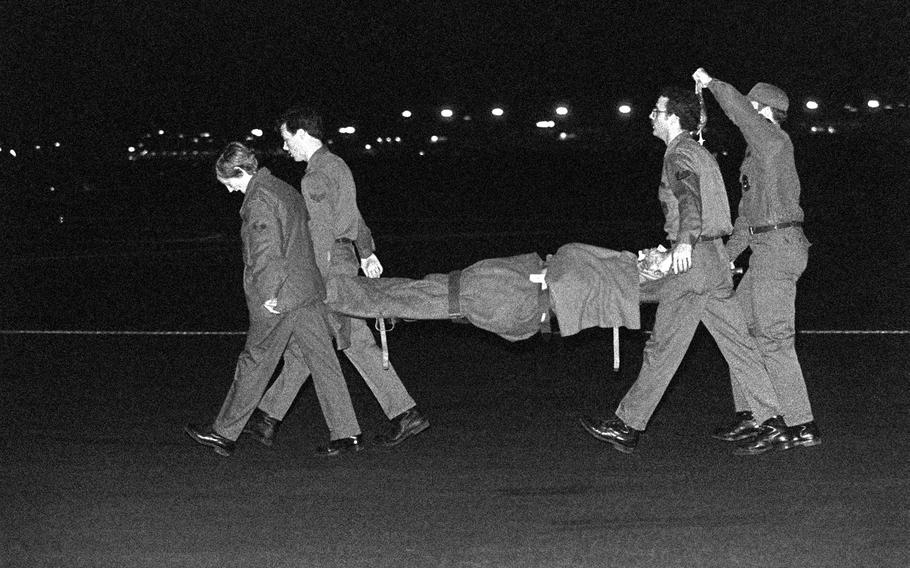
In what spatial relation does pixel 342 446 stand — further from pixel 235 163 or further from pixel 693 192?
pixel 693 192

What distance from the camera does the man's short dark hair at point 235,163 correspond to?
7383 millimetres

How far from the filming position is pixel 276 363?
7.48 m

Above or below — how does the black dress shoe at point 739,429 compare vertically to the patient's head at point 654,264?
below

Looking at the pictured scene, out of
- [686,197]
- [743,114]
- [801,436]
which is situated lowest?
[801,436]

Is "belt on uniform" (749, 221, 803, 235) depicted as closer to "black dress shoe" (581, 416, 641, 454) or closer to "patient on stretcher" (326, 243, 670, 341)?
"patient on stretcher" (326, 243, 670, 341)

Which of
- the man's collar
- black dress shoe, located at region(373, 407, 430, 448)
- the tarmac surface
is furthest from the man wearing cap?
the man's collar

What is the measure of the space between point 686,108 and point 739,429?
1.98 meters

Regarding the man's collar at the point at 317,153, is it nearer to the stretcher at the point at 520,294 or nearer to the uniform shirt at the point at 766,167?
the stretcher at the point at 520,294

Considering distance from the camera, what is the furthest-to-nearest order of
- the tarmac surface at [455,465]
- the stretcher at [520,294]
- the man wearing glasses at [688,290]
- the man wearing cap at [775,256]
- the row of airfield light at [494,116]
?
1. the row of airfield light at [494,116]
2. the man wearing cap at [775,256]
3. the man wearing glasses at [688,290]
4. the stretcher at [520,294]
5. the tarmac surface at [455,465]

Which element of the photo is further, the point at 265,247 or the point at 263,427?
the point at 263,427

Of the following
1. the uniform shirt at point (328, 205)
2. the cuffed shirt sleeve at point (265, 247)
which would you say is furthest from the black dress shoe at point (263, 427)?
the uniform shirt at point (328, 205)

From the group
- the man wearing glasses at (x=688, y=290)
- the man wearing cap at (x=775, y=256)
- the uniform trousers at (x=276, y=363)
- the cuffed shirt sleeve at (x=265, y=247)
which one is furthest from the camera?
the uniform trousers at (x=276, y=363)

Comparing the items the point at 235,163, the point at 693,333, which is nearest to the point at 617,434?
the point at 693,333

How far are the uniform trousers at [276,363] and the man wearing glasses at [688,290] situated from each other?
1.43 m
